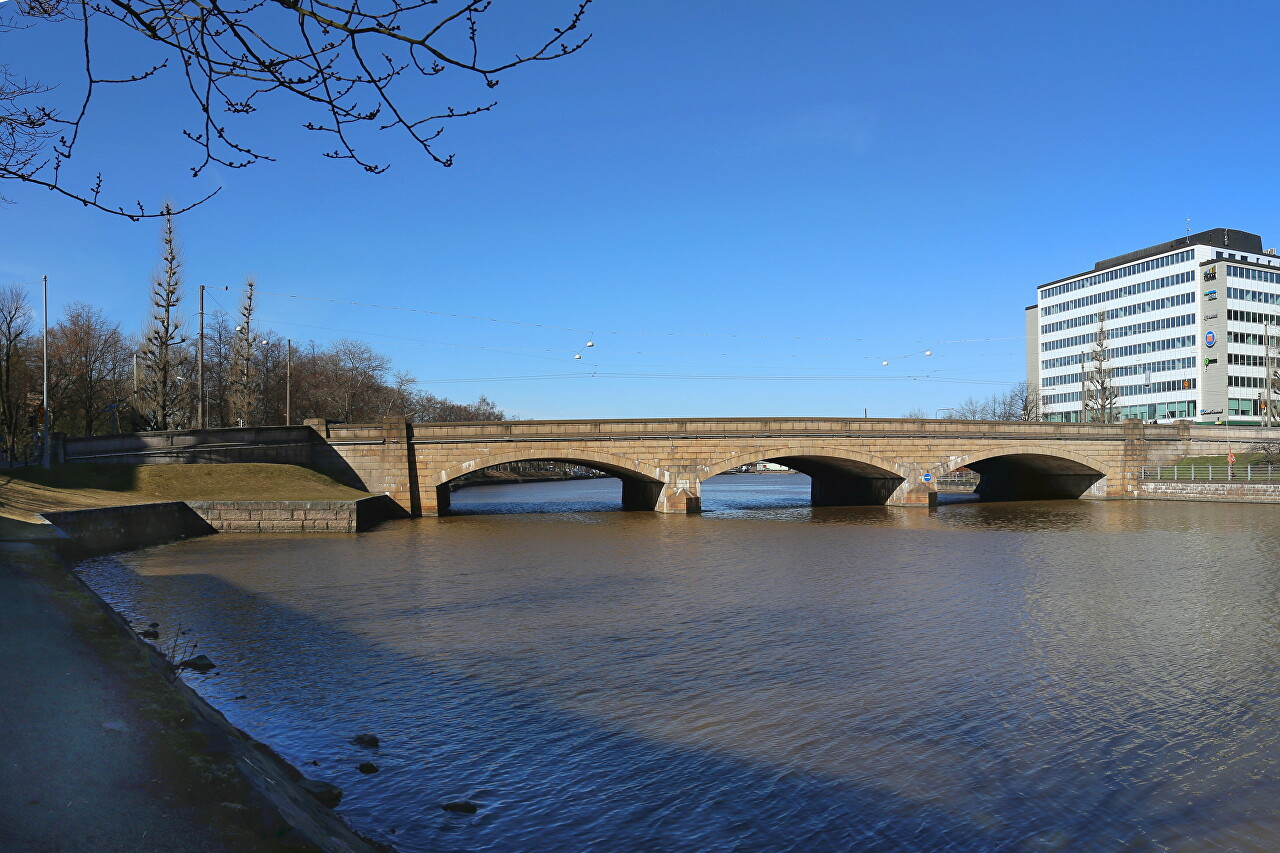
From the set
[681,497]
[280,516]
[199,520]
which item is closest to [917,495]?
[681,497]

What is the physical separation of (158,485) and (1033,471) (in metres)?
53.4

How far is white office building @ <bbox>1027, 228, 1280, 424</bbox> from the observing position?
93.1 meters

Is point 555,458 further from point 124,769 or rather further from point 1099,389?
point 1099,389

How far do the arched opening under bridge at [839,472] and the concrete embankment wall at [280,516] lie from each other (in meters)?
17.9

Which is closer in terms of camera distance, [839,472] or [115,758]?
[115,758]

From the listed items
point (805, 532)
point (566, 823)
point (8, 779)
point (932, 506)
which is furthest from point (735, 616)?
point (932, 506)

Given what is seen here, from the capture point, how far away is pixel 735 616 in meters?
16.7

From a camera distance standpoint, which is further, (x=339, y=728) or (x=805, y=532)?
(x=805, y=532)

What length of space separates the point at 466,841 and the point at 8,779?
319 cm

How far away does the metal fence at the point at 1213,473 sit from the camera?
2009 inches

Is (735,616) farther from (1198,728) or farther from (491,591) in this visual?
(1198,728)

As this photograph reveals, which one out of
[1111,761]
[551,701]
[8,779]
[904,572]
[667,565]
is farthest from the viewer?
[667,565]

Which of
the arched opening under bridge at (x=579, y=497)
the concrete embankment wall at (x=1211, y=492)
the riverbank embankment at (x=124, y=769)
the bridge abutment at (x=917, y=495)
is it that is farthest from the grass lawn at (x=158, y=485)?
the concrete embankment wall at (x=1211, y=492)

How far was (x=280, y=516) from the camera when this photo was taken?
32938 mm
